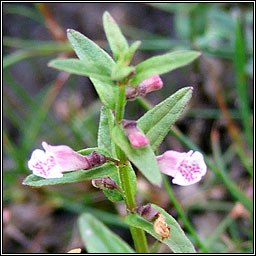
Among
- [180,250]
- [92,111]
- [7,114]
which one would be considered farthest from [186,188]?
[180,250]

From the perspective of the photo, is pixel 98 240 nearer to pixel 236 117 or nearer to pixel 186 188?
pixel 186 188

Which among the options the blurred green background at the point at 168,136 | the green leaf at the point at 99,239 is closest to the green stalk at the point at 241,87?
the blurred green background at the point at 168,136

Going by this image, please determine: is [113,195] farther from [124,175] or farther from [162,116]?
[162,116]

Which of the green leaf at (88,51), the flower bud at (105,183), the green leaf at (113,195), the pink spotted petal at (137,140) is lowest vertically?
the green leaf at (113,195)

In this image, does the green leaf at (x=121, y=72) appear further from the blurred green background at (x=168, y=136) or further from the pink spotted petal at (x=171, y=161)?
the blurred green background at (x=168, y=136)

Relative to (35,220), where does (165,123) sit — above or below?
above

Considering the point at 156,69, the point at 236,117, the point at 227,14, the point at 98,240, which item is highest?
the point at 227,14
